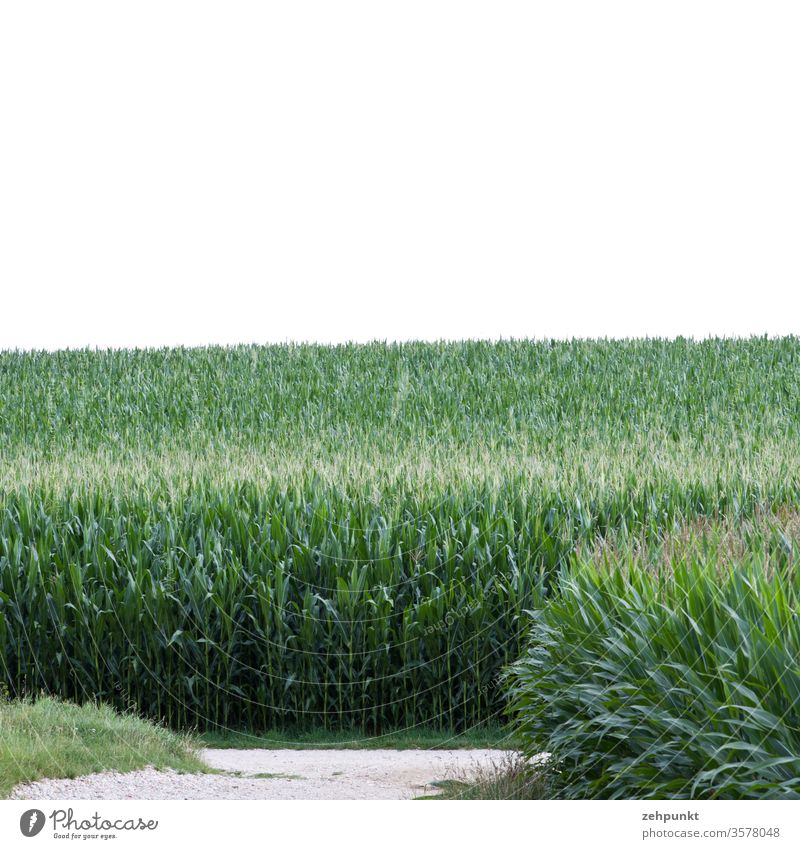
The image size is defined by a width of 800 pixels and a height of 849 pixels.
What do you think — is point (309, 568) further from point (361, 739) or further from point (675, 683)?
point (675, 683)

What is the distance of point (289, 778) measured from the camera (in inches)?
318

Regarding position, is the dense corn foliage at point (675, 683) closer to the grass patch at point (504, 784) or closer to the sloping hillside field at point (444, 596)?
the sloping hillside field at point (444, 596)

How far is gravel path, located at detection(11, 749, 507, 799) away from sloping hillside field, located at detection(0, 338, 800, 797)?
0.88 metres

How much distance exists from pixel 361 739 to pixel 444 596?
1.78 meters

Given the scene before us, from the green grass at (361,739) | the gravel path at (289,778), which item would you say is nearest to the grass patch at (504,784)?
the gravel path at (289,778)

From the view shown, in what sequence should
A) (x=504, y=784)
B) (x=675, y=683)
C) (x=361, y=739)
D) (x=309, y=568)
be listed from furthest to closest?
(x=309, y=568) → (x=361, y=739) → (x=504, y=784) → (x=675, y=683)

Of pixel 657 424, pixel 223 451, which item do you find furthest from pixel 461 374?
pixel 223 451

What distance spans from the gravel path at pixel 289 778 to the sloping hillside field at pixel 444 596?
2.88 ft

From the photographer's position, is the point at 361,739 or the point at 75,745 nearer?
the point at 75,745

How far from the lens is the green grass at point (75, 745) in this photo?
7262 millimetres

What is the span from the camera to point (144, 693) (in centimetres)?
1128
